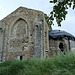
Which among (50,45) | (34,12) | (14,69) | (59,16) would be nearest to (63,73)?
(59,16)

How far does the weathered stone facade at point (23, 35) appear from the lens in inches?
687

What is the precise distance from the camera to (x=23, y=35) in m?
18.6

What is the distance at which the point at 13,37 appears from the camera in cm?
1923

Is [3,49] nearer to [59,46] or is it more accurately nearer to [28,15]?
[28,15]

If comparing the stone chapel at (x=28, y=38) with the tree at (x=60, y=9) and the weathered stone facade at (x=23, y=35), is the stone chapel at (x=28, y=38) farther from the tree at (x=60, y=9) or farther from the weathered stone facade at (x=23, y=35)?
the tree at (x=60, y=9)

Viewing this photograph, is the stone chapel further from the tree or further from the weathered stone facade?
the tree

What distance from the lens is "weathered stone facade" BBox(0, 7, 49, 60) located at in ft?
57.3

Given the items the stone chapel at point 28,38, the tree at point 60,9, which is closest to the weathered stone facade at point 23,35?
the stone chapel at point 28,38

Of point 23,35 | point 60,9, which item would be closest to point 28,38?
point 23,35

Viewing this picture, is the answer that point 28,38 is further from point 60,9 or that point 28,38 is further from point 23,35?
point 60,9

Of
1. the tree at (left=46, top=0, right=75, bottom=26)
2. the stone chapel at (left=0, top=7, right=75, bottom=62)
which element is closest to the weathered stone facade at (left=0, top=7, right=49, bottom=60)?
the stone chapel at (left=0, top=7, right=75, bottom=62)

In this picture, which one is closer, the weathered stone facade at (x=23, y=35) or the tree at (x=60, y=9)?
the tree at (x=60, y=9)

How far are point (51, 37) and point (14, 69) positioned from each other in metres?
11.8

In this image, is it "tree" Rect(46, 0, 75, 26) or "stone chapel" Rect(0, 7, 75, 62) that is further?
"stone chapel" Rect(0, 7, 75, 62)
